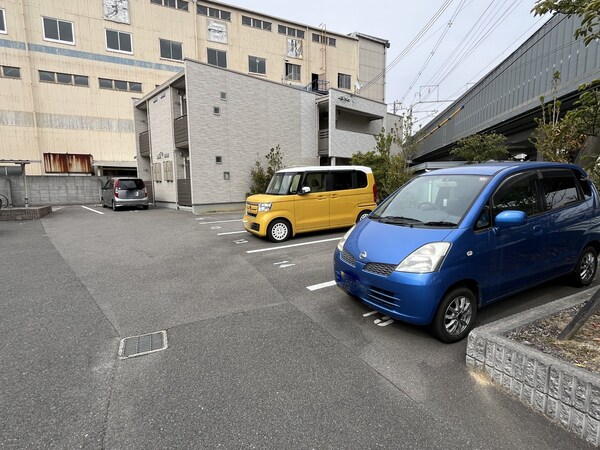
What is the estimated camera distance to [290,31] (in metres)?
28.8

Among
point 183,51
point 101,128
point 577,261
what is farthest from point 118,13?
point 577,261

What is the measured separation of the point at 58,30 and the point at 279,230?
24.5 meters

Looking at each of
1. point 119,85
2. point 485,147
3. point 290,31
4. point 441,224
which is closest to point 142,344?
point 441,224

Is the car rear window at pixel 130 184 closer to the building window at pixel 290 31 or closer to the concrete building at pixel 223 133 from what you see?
the concrete building at pixel 223 133

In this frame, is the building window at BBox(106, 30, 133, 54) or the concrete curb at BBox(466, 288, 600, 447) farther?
the building window at BBox(106, 30, 133, 54)

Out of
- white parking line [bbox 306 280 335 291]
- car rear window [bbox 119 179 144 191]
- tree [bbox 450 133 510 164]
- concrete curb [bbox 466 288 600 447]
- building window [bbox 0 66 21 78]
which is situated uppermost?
building window [bbox 0 66 21 78]

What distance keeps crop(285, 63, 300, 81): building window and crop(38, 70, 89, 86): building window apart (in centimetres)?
1606

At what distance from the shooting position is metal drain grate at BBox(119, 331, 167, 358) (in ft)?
9.97

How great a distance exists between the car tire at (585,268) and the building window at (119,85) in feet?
89.9

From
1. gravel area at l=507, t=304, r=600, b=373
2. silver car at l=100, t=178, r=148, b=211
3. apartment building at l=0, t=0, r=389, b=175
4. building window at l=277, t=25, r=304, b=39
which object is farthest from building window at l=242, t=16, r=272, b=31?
gravel area at l=507, t=304, r=600, b=373

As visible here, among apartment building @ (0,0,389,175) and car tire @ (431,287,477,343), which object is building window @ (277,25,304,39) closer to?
apartment building @ (0,0,389,175)

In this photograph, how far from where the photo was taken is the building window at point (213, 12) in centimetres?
2512

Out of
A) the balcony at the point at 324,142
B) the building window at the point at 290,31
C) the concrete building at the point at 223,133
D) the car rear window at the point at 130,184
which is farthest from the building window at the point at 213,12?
the car rear window at the point at 130,184

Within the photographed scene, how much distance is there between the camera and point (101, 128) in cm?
2269
